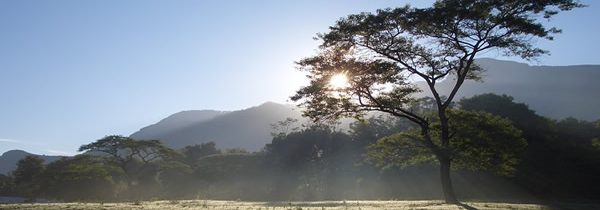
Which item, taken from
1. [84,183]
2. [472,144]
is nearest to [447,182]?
[472,144]

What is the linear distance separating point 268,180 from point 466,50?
187ft

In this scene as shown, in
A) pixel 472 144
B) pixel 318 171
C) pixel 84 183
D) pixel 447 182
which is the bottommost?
pixel 447 182

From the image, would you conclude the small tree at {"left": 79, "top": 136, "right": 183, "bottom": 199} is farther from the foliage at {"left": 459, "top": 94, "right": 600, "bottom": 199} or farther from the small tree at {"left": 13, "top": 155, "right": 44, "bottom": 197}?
the foliage at {"left": 459, "top": 94, "right": 600, "bottom": 199}

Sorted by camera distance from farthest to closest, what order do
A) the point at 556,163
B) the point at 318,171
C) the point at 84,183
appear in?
the point at 318,171 → the point at 84,183 → the point at 556,163

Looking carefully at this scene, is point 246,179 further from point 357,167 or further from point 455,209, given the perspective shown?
point 455,209

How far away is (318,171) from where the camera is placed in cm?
8225

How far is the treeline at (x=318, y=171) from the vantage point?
59.6 m

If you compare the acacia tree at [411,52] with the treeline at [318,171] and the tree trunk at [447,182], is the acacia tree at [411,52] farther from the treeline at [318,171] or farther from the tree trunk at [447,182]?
the treeline at [318,171]

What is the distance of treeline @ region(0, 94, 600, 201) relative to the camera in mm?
59562

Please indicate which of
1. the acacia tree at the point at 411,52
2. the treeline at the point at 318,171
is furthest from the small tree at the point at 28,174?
the acacia tree at the point at 411,52

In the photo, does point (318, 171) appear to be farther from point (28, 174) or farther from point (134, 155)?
point (28, 174)

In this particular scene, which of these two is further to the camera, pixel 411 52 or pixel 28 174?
pixel 28 174

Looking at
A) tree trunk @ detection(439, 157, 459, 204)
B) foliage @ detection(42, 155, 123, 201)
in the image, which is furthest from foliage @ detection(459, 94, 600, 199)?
foliage @ detection(42, 155, 123, 201)

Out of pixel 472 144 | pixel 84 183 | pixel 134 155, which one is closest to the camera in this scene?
pixel 472 144
